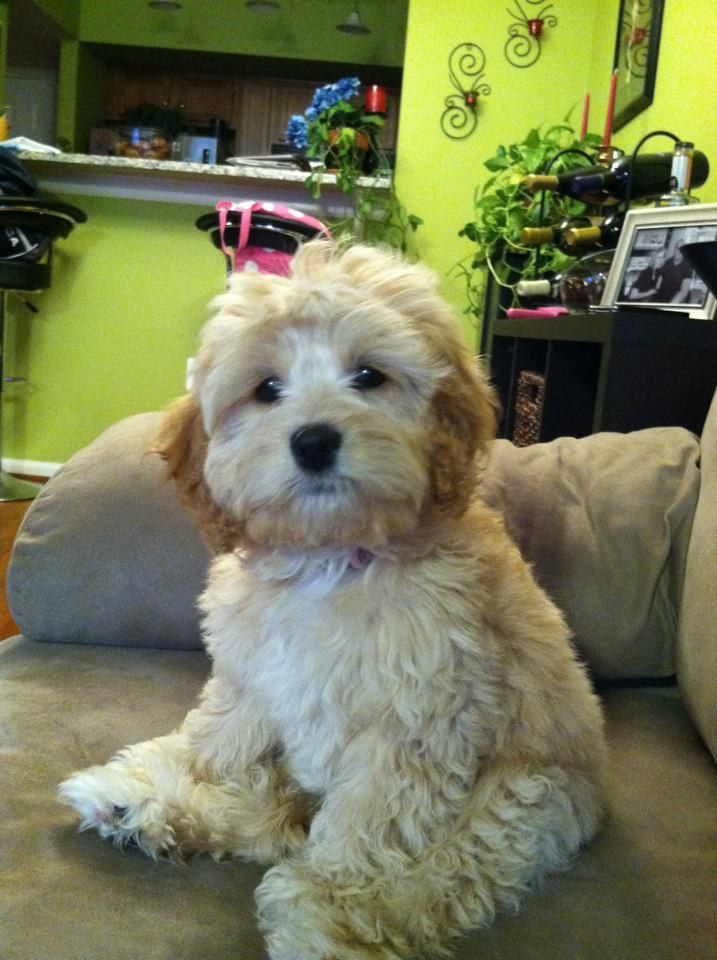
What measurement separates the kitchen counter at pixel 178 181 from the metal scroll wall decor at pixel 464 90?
459mm

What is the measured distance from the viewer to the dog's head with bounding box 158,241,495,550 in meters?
0.97

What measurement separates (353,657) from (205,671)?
56cm

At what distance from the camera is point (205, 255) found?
4.59 meters

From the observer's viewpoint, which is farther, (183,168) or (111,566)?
(183,168)

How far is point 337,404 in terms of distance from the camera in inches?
39.0

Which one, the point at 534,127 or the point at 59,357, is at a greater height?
the point at 534,127

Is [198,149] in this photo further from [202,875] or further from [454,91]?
[202,875]

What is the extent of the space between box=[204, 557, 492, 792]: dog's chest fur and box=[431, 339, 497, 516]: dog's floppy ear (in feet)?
0.29

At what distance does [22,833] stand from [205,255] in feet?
12.7

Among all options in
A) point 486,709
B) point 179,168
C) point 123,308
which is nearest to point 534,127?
point 179,168

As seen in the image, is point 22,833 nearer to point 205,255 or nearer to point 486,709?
point 486,709

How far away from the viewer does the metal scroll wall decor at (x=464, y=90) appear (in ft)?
13.8

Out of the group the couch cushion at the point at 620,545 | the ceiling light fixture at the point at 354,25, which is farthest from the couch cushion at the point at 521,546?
the ceiling light fixture at the point at 354,25

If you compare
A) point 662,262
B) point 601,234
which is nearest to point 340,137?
point 601,234
